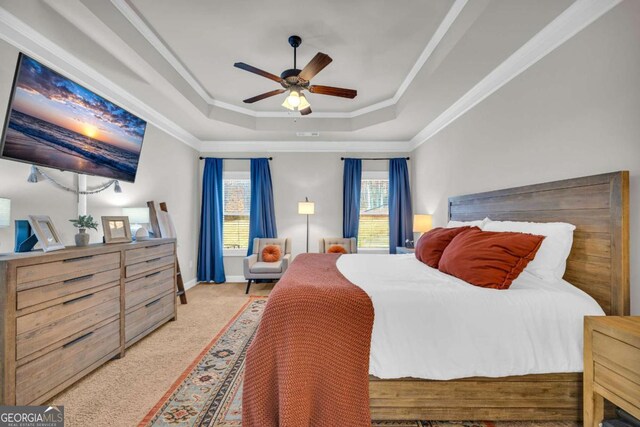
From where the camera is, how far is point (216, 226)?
5.11 m

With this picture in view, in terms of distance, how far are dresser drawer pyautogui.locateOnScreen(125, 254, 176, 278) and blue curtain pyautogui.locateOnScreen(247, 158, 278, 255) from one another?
1.95 meters

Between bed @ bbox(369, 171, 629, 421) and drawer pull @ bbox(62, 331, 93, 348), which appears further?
drawer pull @ bbox(62, 331, 93, 348)

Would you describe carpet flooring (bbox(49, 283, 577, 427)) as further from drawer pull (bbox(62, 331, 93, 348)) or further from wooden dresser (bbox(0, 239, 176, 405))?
drawer pull (bbox(62, 331, 93, 348))

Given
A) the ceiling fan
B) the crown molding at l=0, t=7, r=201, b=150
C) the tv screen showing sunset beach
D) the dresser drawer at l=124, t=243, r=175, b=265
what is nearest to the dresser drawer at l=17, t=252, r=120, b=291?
the dresser drawer at l=124, t=243, r=175, b=265

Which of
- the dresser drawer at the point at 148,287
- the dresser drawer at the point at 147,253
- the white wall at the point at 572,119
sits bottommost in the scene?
the dresser drawer at the point at 148,287

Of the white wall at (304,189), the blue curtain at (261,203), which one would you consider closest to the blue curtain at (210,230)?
the white wall at (304,189)

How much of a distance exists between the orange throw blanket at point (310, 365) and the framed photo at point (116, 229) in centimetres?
193

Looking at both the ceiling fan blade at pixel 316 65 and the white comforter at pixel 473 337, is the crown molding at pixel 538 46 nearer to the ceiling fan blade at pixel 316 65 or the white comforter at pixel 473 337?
the ceiling fan blade at pixel 316 65

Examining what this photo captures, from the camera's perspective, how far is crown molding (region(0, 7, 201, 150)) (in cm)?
197

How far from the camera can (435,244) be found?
8.27 ft

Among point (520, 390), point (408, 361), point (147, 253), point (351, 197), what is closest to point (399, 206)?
point (351, 197)

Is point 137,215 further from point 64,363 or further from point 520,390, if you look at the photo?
point 520,390

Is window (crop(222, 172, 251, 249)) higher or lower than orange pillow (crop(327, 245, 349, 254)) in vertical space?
higher

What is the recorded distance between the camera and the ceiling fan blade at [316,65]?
2.19 m
